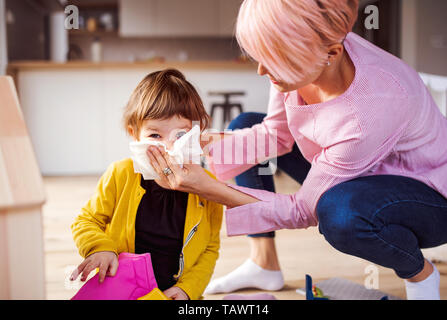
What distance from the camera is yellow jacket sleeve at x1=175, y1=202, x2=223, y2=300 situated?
0.89m

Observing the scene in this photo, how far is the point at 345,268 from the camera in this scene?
1452mm

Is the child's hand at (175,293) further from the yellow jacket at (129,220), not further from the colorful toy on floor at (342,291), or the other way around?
the colorful toy on floor at (342,291)

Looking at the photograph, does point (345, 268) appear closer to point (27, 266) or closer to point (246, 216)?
point (246, 216)

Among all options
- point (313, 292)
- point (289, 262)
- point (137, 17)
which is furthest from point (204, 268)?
point (137, 17)

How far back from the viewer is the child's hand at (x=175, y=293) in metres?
0.86

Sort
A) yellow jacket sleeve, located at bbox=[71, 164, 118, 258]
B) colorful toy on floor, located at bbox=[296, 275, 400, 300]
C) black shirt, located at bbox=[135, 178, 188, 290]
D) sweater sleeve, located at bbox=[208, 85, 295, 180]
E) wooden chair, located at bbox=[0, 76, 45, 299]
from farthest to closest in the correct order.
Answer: colorful toy on floor, located at bbox=[296, 275, 400, 300] → sweater sleeve, located at bbox=[208, 85, 295, 180] → black shirt, located at bbox=[135, 178, 188, 290] → yellow jacket sleeve, located at bbox=[71, 164, 118, 258] → wooden chair, located at bbox=[0, 76, 45, 299]

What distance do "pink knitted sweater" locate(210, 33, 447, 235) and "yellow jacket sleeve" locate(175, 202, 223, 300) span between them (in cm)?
10

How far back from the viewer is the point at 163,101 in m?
0.86

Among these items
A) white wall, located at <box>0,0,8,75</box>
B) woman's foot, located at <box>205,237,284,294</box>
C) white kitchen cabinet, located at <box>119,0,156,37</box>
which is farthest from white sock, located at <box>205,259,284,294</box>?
white kitchen cabinet, located at <box>119,0,156,37</box>

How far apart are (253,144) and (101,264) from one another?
49 centimetres

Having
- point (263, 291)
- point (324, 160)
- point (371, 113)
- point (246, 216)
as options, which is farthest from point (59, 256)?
point (371, 113)

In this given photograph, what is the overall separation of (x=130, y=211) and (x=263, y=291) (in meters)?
0.55

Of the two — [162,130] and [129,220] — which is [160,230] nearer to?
[129,220]

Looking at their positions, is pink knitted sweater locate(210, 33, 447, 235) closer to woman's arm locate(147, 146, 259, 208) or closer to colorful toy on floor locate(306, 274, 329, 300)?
woman's arm locate(147, 146, 259, 208)
